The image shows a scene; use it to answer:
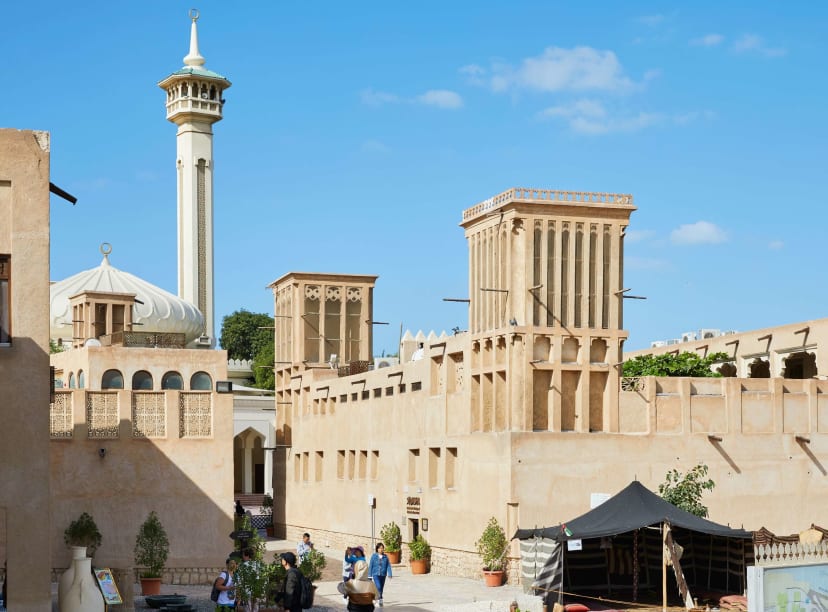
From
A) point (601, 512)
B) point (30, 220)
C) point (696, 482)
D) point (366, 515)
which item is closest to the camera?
point (30, 220)

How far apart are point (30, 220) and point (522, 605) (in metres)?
11.0

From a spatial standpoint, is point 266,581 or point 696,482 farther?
point 696,482

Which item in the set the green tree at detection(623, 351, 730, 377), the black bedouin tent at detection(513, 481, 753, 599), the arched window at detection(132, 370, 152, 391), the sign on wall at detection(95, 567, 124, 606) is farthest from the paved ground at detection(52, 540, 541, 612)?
the green tree at detection(623, 351, 730, 377)

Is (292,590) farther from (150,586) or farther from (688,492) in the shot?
(688,492)

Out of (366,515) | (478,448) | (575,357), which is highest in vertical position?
(575,357)

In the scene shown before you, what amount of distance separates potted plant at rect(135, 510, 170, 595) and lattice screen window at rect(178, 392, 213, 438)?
2334 millimetres

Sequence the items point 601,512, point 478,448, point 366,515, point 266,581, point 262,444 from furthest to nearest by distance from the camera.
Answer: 1. point 262,444
2. point 366,515
3. point 478,448
4. point 601,512
5. point 266,581

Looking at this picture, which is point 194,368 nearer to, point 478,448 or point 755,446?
point 478,448

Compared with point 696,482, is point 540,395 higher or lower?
higher

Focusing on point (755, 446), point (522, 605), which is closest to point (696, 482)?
point (755, 446)

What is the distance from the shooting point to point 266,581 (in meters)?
22.0

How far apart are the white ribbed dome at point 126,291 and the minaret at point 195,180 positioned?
16.0 metres

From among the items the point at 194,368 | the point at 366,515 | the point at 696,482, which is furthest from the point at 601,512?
the point at 366,515

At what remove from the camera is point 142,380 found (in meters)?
39.5
